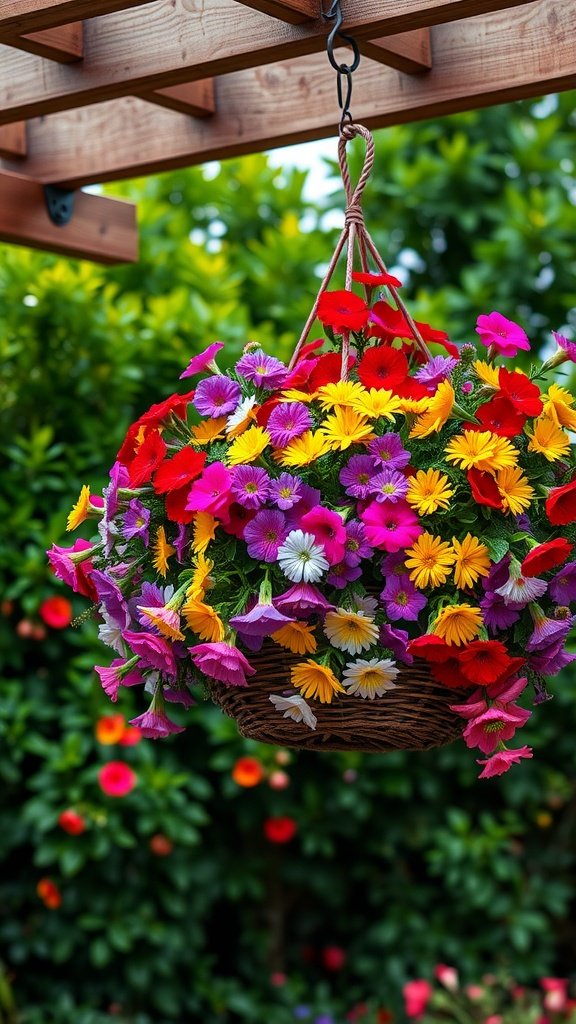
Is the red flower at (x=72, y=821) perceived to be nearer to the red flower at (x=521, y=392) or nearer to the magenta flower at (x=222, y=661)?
the magenta flower at (x=222, y=661)

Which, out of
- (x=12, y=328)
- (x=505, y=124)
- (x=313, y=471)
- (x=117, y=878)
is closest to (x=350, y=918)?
(x=117, y=878)

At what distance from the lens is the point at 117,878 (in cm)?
313

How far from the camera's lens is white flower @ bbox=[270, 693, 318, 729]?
4.24 feet

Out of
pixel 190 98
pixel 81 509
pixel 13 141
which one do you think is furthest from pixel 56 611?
pixel 81 509

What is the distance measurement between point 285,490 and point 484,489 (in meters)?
0.19

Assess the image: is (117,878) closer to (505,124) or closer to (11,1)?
(11,1)

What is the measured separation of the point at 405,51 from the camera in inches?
75.4

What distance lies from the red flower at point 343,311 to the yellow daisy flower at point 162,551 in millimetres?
284

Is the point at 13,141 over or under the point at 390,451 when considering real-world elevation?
over

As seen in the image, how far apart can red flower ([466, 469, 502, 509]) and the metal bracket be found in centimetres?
148

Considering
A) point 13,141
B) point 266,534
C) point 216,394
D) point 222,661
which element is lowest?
point 222,661

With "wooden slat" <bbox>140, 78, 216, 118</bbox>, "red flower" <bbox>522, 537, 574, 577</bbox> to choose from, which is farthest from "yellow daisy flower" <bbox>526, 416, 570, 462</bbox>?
"wooden slat" <bbox>140, 78, 216, 118</bbox>

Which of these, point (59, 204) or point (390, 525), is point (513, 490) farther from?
point (59, 204)

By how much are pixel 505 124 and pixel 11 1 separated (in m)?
2.45
